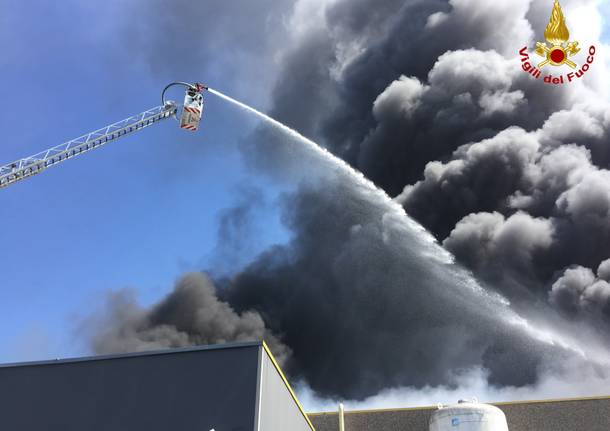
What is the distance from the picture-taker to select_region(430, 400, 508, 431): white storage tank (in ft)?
61.2

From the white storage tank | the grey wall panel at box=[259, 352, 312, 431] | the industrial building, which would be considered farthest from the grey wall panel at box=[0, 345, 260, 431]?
the white storage tank

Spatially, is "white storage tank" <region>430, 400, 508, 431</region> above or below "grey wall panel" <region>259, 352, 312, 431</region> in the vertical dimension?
above

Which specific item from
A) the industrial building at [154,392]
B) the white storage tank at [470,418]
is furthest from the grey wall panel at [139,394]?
the white storage tank at [470,418]

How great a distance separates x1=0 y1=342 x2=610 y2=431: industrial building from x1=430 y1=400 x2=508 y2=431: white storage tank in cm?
697

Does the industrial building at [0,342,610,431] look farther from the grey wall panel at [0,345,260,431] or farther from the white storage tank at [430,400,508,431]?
the white storage tank at [430,400,508,431]

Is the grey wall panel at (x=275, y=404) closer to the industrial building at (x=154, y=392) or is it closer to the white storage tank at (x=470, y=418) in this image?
the industrial building at (x=154, y=392)

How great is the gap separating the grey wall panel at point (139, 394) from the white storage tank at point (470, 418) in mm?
9650

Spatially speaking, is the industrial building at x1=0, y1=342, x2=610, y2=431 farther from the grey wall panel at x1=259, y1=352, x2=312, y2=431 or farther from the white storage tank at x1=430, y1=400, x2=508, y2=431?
the white storage tank at x1=430, y1=400, x2=508, y2=431

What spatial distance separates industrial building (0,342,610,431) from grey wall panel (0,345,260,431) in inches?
0.8

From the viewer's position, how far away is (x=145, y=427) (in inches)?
469

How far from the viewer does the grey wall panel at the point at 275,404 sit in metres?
11.8

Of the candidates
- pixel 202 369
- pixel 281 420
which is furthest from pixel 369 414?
pixel 202 369

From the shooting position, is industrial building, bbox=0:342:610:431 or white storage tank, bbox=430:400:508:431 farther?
white storage tank, bbox=430:400:508:431

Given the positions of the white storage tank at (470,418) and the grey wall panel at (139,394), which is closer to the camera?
the grey wall panel at (139,394)
